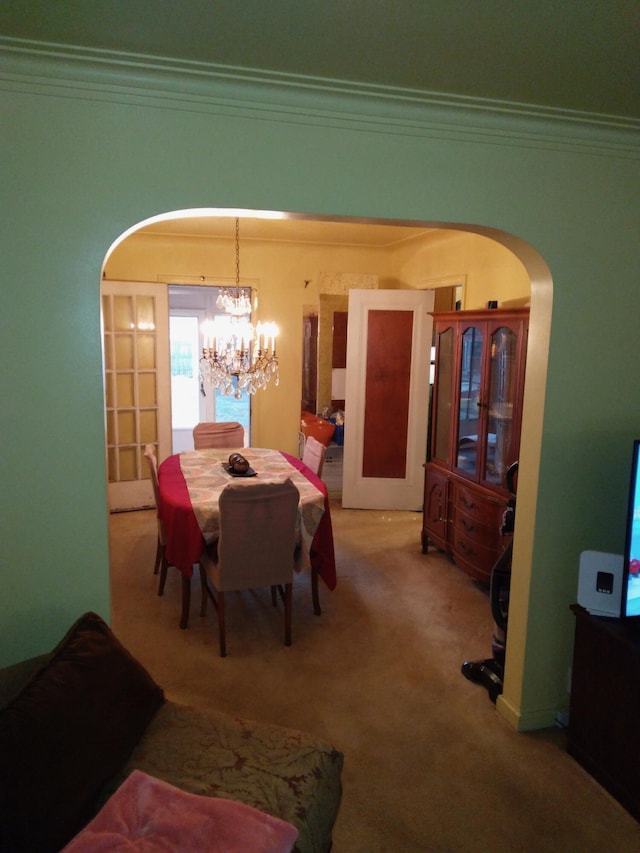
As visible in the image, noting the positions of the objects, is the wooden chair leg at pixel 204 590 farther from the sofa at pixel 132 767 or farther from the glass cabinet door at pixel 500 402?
the glass cabinet door at pixel 500 402

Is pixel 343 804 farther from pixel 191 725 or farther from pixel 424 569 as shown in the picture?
pixel 424 569

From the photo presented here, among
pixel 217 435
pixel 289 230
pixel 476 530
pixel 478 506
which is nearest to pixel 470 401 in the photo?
pixel 478 506

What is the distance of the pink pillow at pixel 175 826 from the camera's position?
137cm

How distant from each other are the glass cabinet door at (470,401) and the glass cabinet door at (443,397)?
0.16 m

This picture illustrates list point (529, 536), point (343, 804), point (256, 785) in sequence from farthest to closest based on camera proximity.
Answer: point (529, 536) < point (343, 804) < point (256, 785)

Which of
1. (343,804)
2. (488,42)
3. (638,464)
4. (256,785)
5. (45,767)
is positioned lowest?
(343,804)

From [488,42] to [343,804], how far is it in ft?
8.43

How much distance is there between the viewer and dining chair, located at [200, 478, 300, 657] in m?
2.99

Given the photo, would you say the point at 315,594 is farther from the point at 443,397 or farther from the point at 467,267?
the point at 467,267

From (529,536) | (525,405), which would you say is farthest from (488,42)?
(529,536)

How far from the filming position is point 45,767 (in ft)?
4.73

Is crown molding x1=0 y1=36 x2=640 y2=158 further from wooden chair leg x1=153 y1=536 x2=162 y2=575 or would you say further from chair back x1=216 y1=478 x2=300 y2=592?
wooden chair leg x1=153 y1=536 x2=162 y2=575

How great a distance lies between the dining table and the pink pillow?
161 cm

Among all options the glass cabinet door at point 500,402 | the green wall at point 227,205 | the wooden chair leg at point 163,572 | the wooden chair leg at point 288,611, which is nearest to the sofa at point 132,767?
the green wall at point 227,205
